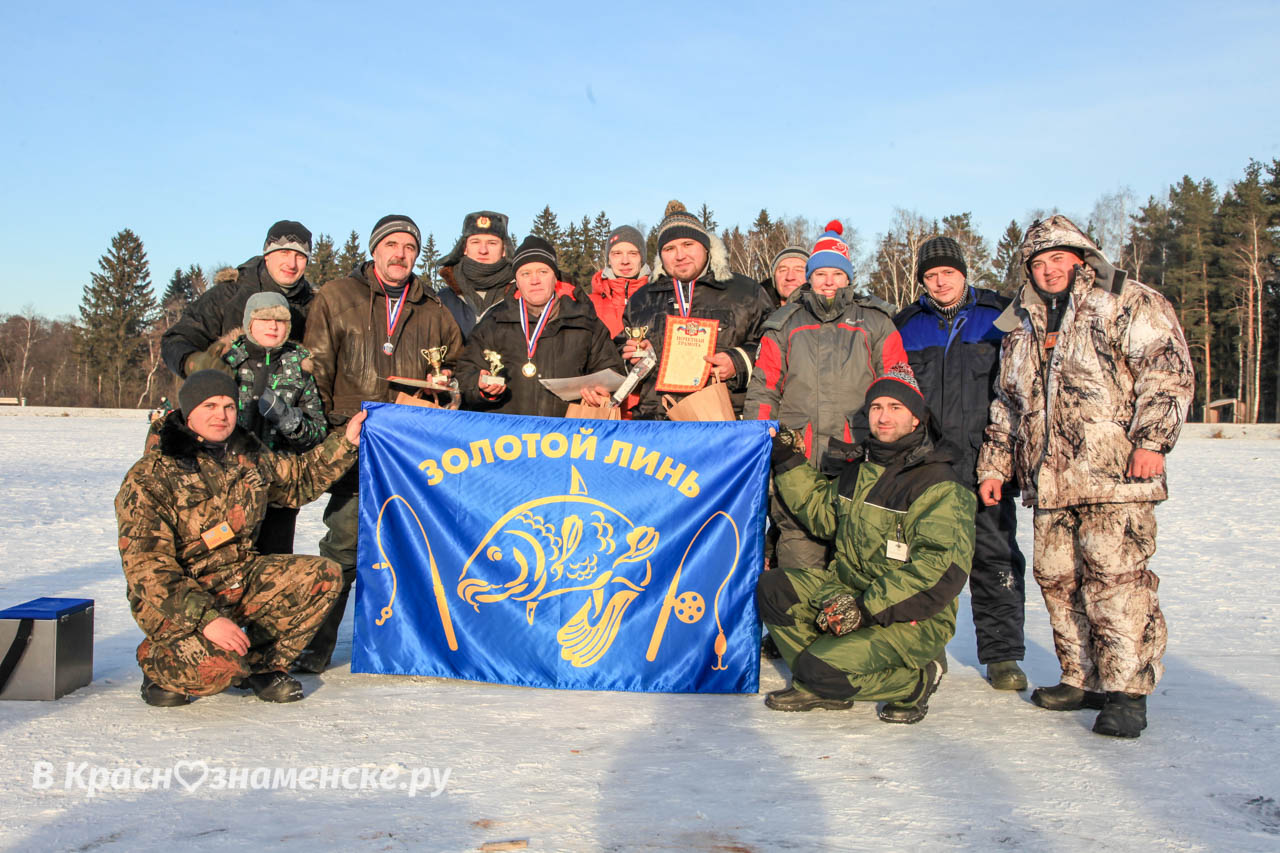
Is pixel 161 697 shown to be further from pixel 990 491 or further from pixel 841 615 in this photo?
pixel 990 491

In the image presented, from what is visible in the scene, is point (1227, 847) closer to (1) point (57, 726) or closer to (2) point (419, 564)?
(2) point (419, 564)

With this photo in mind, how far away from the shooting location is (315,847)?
2.67m

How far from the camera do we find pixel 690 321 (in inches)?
204

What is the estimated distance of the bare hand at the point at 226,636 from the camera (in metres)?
3.92

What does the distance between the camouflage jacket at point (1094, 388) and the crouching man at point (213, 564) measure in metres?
3.27

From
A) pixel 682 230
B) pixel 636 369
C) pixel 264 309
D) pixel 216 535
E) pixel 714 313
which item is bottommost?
pixel 216 535

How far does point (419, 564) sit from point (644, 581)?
1.08 m

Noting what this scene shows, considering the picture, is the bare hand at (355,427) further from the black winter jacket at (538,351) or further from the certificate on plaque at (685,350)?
the certificate on plaque at (685,350)

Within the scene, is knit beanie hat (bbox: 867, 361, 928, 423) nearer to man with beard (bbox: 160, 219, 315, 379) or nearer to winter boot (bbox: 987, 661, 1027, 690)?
winter boot (bbox: 987, 661, 1027, 690)

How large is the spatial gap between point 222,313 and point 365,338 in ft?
2.79

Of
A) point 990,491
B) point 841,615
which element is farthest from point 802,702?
point 990,491

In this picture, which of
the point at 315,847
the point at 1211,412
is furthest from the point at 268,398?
the point at 1211,412

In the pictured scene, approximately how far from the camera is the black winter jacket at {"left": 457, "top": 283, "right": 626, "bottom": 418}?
17.3ft

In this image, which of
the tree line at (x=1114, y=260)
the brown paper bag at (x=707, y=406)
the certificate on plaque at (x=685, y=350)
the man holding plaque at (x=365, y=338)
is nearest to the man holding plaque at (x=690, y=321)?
the certificate on plaque at (x=685, y=350)
